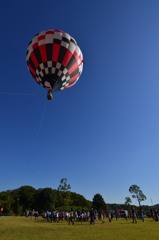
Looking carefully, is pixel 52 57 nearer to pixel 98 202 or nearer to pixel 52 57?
pixel 52 57

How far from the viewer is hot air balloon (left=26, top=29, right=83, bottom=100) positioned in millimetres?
18359

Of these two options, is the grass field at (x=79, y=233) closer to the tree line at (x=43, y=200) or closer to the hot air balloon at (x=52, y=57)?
the hot air balloon at (x=52, y=57)

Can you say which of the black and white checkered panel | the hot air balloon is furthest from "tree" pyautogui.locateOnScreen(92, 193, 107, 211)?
the hot air balloon

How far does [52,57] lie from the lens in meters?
18.3

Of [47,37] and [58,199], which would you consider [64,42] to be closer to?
[47,37]

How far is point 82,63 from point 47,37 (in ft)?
13.4

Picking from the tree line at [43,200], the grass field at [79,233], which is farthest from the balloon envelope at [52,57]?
the tree line at [43,200]

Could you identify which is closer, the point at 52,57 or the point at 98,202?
the point at 52,57

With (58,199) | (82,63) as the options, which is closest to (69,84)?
(82,63)

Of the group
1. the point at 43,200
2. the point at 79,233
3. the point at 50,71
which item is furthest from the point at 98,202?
the point at 50,71

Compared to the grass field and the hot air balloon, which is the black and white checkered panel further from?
the grass field

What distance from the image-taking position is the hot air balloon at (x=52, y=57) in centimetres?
1836

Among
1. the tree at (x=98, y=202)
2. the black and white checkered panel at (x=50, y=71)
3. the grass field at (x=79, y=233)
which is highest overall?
the tree at (x=98, y=202)

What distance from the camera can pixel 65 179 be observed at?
80.9 metres
